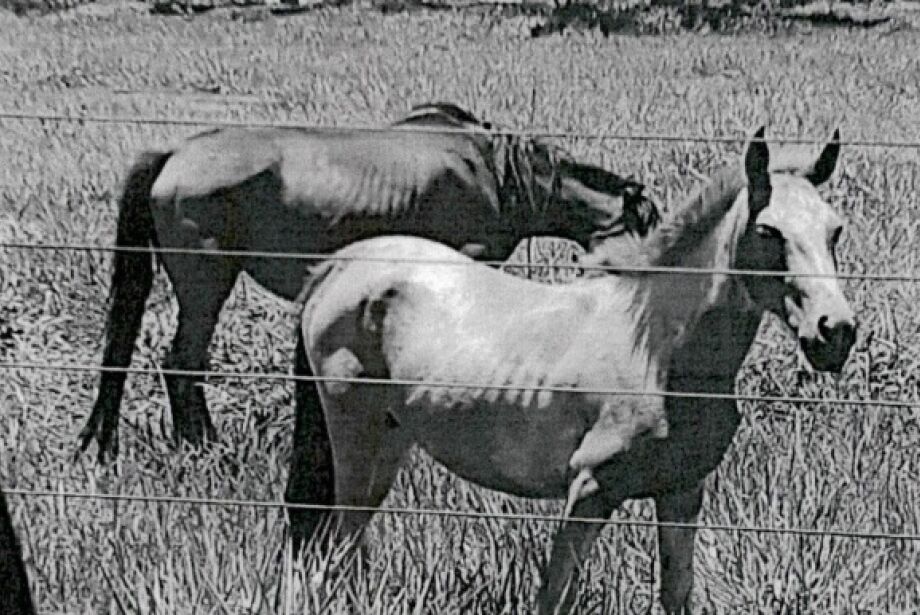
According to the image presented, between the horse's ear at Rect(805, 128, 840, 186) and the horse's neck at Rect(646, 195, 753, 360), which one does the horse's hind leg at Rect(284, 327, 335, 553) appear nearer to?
the horse's neck at Rect(646, 195, 753, 360)

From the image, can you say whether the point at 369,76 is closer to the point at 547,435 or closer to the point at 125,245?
the point at 125,245

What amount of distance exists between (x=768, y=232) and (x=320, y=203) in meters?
1.49

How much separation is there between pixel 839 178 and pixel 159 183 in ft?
4.57

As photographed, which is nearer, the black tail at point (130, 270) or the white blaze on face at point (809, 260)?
the white blaze on face at point (809, 260)

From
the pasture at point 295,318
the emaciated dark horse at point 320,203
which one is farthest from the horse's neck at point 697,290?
the emaciated dark horse at point 320,203

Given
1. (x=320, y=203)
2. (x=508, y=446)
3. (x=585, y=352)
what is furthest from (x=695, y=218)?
(x=320, y=203)

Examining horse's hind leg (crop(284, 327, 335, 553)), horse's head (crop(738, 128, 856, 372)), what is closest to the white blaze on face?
horse's head (crop(738, 128, 856, 372))

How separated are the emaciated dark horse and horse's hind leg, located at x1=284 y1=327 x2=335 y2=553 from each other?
0.58 metres

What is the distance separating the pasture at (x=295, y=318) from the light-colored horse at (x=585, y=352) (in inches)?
5.2

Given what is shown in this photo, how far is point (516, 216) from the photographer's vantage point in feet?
11.5

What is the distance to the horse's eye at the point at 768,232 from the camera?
2.13 meters

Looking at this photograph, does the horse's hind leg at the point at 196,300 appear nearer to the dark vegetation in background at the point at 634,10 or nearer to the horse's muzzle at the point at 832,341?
the dark vegetation in background at the point at 634,10

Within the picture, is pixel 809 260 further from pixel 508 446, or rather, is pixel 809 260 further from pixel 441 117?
pixel 441 117

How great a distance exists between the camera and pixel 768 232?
2137mm
